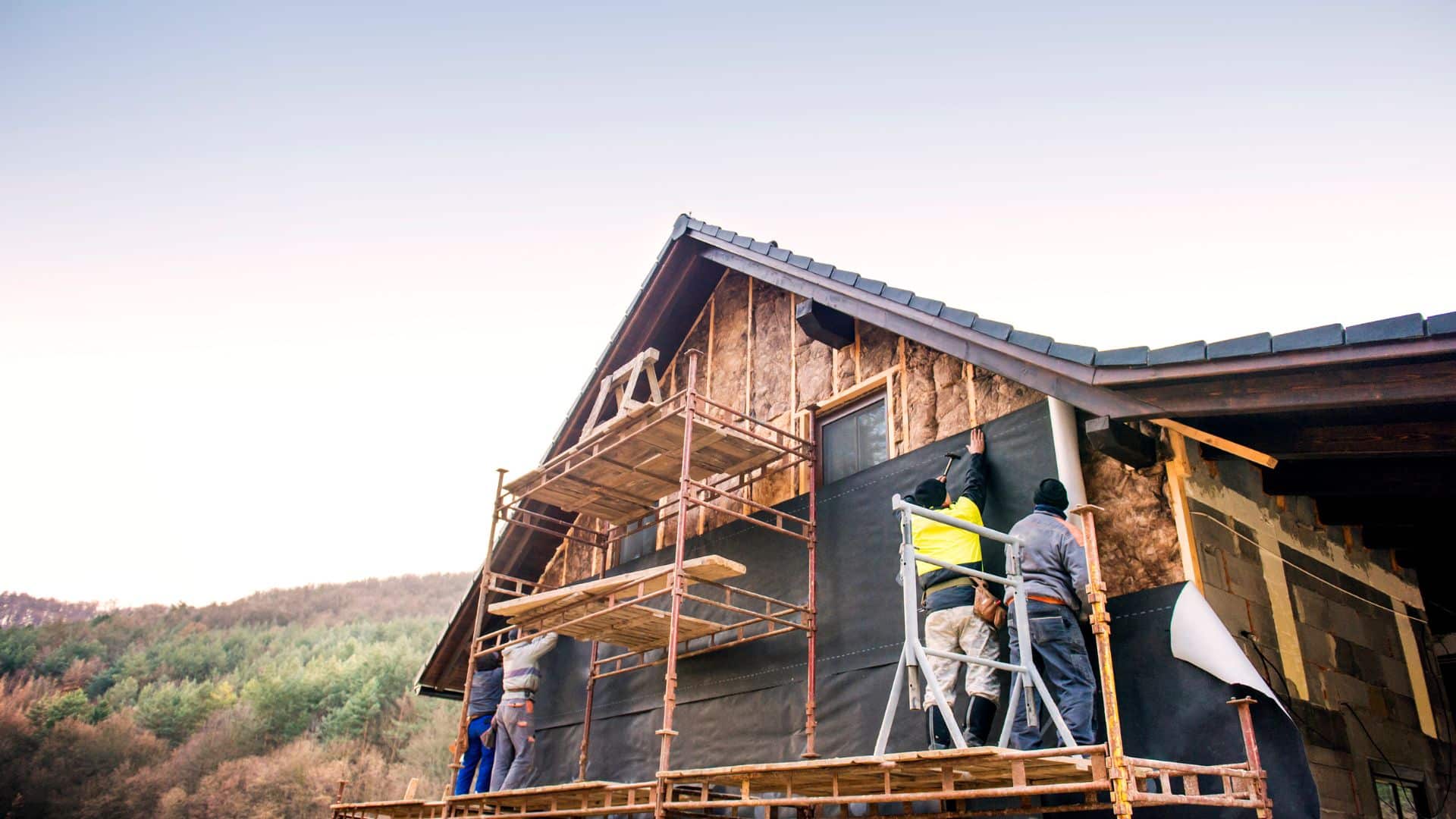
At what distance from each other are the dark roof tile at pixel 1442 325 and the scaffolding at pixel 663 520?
5364 mm

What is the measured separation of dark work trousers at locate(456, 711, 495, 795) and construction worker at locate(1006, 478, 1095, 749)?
7250mm

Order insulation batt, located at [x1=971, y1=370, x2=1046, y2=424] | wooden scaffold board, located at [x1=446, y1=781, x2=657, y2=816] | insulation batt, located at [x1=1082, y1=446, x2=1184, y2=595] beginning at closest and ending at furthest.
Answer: insulation batt, located at [x1=1082, y1=446, x2=1184, y2=595] → insulation batt, located at [x1=971, y1=370, x2=1046, y2=424] → wooden scaffold board, located at [x1=446, y1=781, x2=657, y2=816]

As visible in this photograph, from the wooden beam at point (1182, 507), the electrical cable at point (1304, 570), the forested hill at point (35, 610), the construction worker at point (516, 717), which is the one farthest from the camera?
the forested hill at point (35, 610)

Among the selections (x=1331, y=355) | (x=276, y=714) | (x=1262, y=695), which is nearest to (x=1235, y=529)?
(x=1262, y=695)

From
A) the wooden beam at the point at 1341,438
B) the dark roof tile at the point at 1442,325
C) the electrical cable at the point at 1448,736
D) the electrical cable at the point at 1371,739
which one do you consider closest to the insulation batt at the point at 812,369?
the wooden beam at the point at 1341,438

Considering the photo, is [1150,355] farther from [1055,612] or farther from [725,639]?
[725,639]

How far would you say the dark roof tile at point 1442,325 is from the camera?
4.81 m

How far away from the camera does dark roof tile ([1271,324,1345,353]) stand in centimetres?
520

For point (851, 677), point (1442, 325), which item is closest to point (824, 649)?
point (851, 677)

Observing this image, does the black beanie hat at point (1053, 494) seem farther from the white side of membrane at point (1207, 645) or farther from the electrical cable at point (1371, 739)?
the electrical cable at point (1371, 739)

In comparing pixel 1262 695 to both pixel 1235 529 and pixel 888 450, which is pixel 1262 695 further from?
pixel 888 450

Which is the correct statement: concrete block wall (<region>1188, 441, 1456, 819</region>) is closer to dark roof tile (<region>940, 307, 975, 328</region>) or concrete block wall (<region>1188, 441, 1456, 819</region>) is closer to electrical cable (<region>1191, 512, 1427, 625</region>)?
electrical cable (<region>1191, 512, 1427, 625</region>)

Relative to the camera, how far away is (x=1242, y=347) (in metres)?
5.66

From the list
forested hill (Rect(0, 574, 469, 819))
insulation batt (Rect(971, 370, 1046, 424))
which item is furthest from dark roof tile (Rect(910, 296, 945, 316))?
forested hill (Rect(0, 574, 469, 819))
